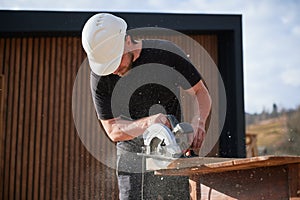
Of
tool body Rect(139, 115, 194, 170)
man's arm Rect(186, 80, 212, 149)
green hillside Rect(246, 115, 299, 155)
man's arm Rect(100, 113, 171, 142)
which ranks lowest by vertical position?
tool body Rect(139, 115, 194, 170)

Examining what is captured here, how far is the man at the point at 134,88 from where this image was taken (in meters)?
3.36

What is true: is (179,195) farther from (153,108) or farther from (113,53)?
(113,53)

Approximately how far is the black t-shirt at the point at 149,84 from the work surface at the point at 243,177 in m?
0.81

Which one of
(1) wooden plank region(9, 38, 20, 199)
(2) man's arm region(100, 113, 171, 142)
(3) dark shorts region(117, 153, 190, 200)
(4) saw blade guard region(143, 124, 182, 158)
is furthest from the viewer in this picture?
(1) wooden plank region(9, 38, 20, 199)

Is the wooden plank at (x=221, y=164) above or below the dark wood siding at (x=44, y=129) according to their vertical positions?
below

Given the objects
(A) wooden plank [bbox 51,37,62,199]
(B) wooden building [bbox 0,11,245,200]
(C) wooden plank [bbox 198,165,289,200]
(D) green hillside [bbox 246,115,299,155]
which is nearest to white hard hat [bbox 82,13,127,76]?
(C) wooden plank [bbox 198,165,289,200]

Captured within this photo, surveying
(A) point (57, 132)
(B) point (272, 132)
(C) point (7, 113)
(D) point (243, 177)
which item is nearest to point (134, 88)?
(D) point (243, 177)

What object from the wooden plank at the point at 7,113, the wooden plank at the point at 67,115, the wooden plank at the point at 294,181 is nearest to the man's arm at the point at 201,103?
the wooden plank at the point at 294,181

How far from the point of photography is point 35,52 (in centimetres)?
816

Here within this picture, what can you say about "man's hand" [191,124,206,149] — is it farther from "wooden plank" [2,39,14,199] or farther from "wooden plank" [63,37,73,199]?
"wooden plank" [2,39,14,199]

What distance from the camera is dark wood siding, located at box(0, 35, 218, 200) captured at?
25.5 feet

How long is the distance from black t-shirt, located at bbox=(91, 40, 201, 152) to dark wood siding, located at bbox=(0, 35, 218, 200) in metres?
4.23

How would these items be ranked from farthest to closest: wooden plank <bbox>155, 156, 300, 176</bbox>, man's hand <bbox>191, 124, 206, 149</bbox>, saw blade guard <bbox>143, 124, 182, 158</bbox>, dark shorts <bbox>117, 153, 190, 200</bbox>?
1. dark shorts <bbox>117, 153, 190, 200</bbox>
2. man's hand <bbox>191, 124, 206, 149</bbox>
3. saw blade guard <bbox>143, 124, 182, 158</bbox>
4. wooden plank <bbox>155, 156, 300, 176</bbox>

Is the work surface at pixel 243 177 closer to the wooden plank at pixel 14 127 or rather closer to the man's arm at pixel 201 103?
the man's arm at pixel 201 103
